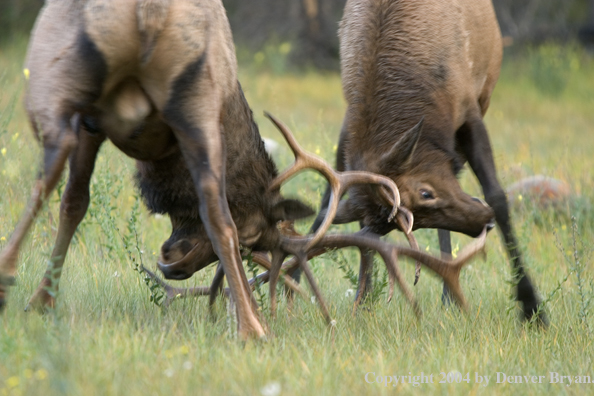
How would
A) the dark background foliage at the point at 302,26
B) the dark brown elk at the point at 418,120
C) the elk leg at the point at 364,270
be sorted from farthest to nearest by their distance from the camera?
the dark background foliage at the point at 302,26, the dark brown elk at the point at 418,120, the elk leg at the point at 364,270

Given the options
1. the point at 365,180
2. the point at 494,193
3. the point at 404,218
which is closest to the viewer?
the point at 365,180

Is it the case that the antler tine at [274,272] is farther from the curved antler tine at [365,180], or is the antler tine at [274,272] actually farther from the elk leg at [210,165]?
the curved antler tine at [365,180]

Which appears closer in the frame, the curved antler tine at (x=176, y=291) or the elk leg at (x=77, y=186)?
the elk leg at (x=77, y=186)

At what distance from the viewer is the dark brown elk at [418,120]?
14.0ft

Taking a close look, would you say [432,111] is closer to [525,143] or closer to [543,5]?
[525,143]

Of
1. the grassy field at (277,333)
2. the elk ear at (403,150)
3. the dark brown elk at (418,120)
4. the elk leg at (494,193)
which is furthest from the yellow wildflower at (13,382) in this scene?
the elk leg at (494,193)

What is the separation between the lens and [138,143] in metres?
3.54

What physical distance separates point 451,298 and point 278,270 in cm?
135

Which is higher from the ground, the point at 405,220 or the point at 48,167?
the point at 48,167

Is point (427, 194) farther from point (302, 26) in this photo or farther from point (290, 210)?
point (302, 26)

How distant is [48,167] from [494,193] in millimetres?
2737

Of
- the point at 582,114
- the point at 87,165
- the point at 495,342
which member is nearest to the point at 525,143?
the point at 582,114

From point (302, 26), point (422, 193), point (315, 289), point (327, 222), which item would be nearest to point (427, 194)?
point (422, 193)

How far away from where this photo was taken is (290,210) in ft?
13.0
